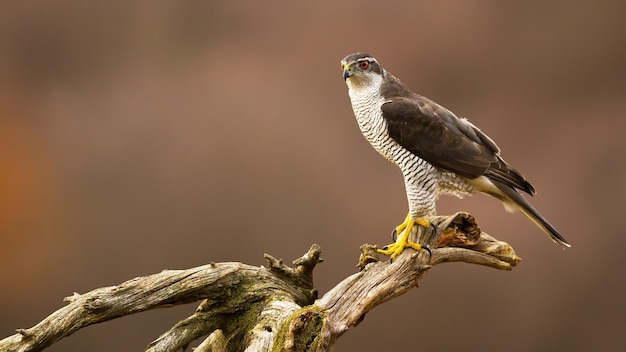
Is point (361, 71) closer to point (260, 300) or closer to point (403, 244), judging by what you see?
point (403, 244)

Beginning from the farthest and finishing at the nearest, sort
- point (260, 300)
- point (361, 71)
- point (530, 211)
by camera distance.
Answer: point (530, 211) < point (361, 71) < point (260, 300)

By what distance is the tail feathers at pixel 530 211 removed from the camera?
11.6 feet

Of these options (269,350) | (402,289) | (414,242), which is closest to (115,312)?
(269,350)

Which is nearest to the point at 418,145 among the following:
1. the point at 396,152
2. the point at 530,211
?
the point at 396,152

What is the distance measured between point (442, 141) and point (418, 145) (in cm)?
14

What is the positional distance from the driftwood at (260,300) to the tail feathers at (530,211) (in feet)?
0.79

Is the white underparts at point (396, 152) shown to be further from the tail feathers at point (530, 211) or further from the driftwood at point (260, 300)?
the tail feathers at point (530, 211)

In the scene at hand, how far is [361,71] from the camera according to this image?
11.1ft

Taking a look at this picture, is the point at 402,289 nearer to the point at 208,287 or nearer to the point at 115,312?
the point at 208,287

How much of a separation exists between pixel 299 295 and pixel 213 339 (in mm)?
467

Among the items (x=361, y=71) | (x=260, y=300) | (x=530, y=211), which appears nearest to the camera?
(x=260, y=300)

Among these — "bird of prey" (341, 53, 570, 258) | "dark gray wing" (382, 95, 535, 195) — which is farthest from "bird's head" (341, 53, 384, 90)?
"dark gray wing" (382, 95, 535, 195)

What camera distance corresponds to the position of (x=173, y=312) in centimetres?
457

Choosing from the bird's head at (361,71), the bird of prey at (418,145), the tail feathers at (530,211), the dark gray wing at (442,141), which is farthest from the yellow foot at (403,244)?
the bird's head at (361,71)
